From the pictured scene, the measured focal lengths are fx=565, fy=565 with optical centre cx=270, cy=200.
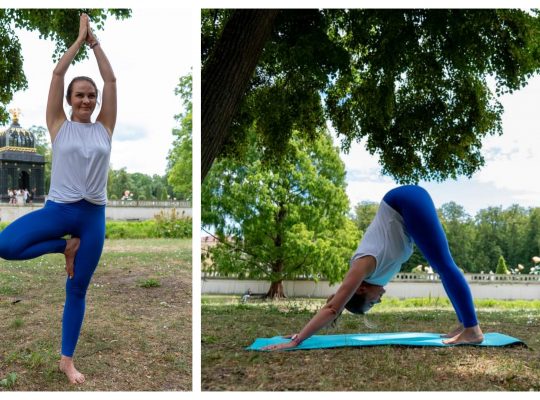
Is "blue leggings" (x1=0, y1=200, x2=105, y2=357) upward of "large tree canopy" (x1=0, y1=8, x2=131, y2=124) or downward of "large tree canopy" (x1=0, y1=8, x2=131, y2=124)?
downward

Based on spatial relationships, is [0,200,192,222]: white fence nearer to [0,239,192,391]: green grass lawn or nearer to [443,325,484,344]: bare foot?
[0,239,192,391]: green grass lawn

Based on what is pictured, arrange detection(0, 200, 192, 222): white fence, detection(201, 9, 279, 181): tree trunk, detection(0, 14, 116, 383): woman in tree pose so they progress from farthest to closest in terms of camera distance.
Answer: detection(0, 200, 192, 222): white fence
detection(201, 9, 279, 181): tree trunk
detection(0, 14, 116, 383): woman in tree pose

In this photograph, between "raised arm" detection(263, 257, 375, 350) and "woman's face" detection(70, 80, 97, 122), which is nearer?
"woman's face" detection(70, 80, 97, 122)

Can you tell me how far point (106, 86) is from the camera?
302 centimetres

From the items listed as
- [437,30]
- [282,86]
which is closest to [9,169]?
[282,86]

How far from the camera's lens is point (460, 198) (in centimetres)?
804

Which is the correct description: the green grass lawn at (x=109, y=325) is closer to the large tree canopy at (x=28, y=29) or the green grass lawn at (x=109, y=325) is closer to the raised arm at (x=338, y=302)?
the raised arm at (x=338, y=302)

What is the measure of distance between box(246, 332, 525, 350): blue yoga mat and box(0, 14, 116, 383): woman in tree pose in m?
1.18

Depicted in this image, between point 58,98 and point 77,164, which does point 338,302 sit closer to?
point 77,164

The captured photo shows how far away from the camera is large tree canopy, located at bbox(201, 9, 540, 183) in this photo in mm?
5094

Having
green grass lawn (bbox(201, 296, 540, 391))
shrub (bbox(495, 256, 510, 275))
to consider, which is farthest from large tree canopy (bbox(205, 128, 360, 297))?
green grass lawn (bbox(201, 296, 540, 391))
